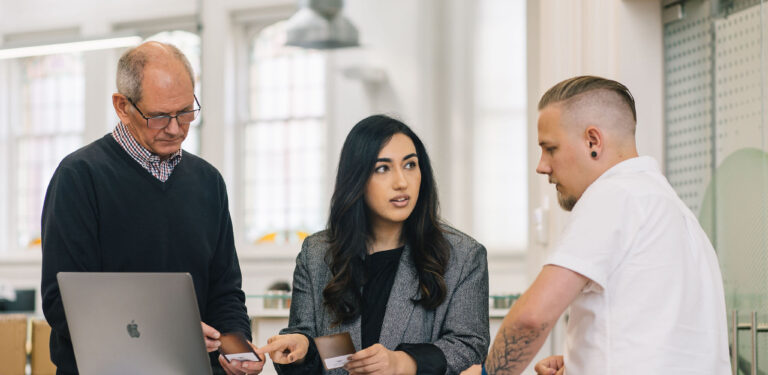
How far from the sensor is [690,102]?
2.68 metres

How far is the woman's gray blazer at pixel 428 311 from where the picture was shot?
79.3 inches

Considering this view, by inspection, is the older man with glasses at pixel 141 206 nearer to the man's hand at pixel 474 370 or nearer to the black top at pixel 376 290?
the black top at pixel 376 290

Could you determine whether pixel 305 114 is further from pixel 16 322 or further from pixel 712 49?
pixel 712 49

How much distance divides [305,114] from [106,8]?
2464 mm

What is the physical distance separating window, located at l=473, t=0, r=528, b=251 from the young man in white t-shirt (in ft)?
19.8

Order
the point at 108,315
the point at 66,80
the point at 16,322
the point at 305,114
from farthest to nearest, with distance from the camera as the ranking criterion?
the point at 66,80
the point at 305,114
the point at 16,322
the point at 108,315

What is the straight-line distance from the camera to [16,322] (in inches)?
136

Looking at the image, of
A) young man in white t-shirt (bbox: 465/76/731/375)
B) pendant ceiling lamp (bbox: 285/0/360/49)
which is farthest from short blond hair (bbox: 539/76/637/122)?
pendant ceiling lamp (bbox: 285/0/360/49)

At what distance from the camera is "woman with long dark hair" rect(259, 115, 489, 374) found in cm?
203

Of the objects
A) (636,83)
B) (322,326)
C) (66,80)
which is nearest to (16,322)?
(322,326)

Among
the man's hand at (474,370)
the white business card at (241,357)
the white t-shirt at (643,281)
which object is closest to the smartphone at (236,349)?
the white business card at (241,357)

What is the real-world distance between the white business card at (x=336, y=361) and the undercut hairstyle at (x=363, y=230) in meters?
0.29

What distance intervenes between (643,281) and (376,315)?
778mm

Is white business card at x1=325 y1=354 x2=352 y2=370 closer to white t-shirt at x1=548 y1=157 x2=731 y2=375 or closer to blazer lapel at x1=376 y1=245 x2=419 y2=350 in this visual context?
blazer lapel at x1=376 y1=245 x2=419 y2=350
